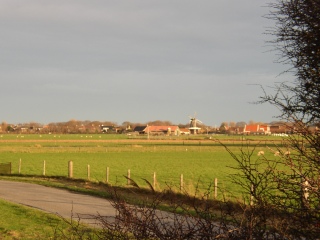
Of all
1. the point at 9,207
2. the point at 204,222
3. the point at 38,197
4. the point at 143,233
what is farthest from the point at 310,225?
the point at 38,197

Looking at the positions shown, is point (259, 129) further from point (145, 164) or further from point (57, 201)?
point (145, 164)

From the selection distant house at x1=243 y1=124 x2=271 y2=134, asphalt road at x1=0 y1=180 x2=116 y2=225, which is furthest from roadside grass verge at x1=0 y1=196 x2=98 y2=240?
distant house at x1=243 y1=124 x2=271 y2=134

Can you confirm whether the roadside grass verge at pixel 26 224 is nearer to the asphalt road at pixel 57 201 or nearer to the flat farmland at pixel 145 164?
the asphalt road at pixel 57 201

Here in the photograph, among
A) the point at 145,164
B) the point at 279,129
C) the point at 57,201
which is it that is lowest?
the point at 145,164

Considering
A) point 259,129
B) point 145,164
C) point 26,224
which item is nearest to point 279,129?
point 259,129

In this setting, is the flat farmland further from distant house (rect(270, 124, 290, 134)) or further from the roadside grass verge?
the roadside grass verge

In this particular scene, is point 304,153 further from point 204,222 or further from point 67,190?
point 67,190

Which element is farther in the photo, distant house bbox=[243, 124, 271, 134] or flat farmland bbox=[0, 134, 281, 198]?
flat farmland bbox=[0, 134, 281, 198]

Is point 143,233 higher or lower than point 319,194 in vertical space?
lower

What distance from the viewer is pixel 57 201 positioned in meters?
18.8

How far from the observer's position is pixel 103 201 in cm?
1911

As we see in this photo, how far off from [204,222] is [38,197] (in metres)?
18.0

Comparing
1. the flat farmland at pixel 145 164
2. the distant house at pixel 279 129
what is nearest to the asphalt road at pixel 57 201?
the flat farmland at pixel 145 164

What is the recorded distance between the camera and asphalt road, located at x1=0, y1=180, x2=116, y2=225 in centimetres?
1602
